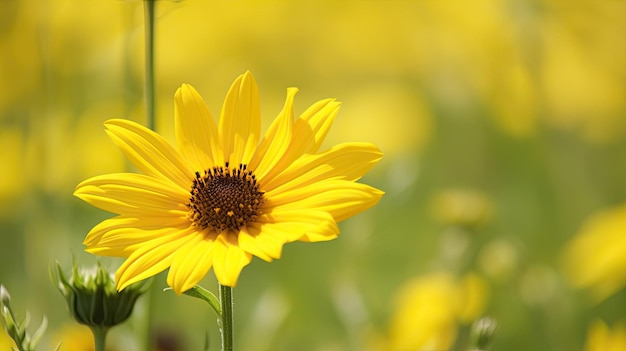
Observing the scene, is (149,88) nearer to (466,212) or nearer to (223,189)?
(223,189)

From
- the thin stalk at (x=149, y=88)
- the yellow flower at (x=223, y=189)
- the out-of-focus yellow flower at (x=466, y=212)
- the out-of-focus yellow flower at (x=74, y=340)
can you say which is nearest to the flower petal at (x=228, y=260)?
the yellow flower at (x=223, y=189)

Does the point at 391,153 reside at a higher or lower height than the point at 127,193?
lower

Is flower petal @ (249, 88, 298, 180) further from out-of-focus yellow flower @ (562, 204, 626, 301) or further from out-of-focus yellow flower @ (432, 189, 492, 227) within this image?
out-of-focus yellow flower @ (432, 189, 492, 227)

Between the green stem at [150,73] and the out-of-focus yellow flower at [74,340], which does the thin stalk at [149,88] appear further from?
the out-of-focus yellow flower at [74,340]

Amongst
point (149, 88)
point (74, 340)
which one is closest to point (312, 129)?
point (149, 88)

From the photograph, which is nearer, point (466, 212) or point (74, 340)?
point (74, 340)

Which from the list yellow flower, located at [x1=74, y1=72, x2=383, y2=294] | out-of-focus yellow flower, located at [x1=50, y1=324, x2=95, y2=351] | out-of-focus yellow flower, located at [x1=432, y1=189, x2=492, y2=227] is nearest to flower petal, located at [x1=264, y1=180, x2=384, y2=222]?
yellow flower, located at [x1=74, y1=72, x2=383, y2=294]

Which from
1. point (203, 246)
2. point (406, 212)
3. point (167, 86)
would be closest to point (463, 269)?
point (203, 246)
